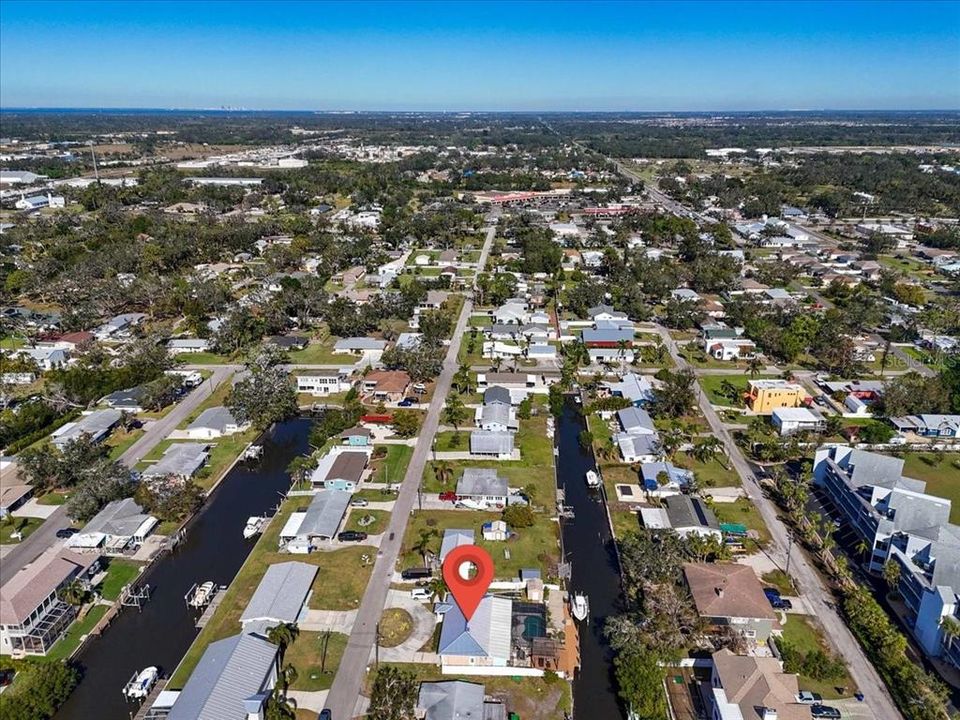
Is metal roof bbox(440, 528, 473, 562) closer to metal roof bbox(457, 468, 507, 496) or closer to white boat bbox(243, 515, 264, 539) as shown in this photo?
metal roof bbox(457, 468, 507, 496)

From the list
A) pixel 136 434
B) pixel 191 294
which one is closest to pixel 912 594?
pixel 136 434

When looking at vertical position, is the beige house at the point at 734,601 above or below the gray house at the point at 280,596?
above

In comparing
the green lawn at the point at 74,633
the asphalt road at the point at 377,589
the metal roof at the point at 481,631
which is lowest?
the green lawn at the point at 74,633

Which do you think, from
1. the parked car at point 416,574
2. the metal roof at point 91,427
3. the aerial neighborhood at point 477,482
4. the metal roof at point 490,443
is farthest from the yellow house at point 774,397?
the metal roof at point 91,427

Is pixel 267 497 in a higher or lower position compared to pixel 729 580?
lower

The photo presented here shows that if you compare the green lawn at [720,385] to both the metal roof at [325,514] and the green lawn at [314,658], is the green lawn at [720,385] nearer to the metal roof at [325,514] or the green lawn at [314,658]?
the metal roof at [325,514]

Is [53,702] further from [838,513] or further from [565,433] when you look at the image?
[838,513]

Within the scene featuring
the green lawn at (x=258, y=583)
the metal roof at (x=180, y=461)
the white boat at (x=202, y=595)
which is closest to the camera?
the green lawn at (x=258, y=583)
